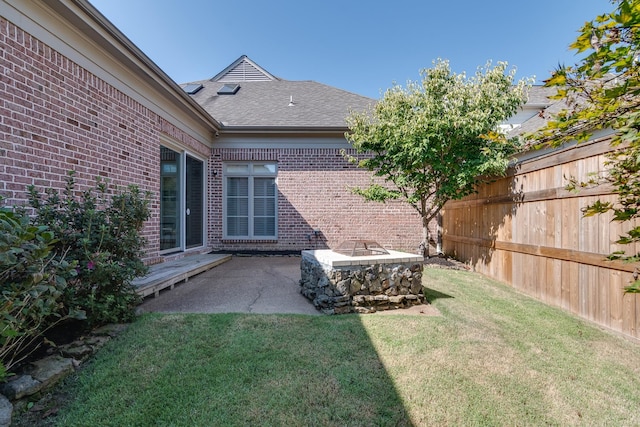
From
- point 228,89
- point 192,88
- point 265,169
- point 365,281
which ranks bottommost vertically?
point 365,281

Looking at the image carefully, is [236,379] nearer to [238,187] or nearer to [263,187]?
[263,187]

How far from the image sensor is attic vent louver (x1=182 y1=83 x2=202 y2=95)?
397 inches

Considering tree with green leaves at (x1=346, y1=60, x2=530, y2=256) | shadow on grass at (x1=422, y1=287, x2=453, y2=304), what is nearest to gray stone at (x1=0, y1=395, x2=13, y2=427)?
shadow on grass at (x1=422, y1=287, x2=453, y2=304)

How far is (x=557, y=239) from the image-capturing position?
3.99 meters

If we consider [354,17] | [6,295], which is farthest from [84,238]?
[354,17]

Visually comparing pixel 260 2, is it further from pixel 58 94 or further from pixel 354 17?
pixel 58 94

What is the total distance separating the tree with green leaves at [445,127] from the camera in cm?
526

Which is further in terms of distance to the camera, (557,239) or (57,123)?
(557,239)

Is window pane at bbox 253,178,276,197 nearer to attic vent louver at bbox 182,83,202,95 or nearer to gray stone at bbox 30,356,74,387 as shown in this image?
attic vent louver at bbox 182,83,202,95

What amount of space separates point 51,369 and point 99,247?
104 centimetres

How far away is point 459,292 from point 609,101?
350cm

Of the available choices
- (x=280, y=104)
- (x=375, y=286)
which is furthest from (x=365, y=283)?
(x=280, y=104)

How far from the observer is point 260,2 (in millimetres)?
8891

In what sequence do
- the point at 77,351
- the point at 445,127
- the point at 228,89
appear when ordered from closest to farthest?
the point at 77,351 < the point at 445,127 < the point at 228,89
